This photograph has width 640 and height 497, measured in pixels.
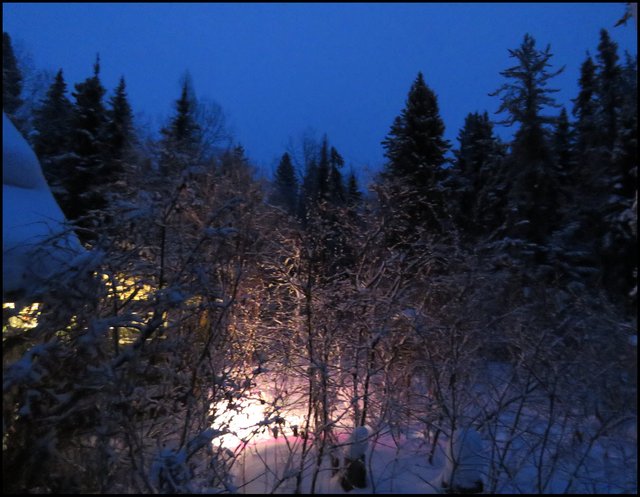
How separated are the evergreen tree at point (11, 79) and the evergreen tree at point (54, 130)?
3.01 ft

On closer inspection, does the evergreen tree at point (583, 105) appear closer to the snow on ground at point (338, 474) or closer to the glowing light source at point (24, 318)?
the snow on ground at point (338, 474)

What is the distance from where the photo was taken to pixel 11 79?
1930 cm

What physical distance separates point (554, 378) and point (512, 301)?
13.8ft

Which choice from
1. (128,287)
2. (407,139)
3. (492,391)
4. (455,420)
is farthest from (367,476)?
(407,139)

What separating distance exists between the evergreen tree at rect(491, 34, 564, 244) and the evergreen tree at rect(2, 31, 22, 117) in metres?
19.7

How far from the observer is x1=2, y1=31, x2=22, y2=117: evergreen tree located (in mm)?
18297

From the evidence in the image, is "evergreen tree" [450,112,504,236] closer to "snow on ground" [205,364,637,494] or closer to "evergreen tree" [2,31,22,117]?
"snow on ground" [205,364,637,494]

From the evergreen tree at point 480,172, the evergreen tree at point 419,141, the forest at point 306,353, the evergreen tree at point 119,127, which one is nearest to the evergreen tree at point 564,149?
the evergreen tree at point 480,172

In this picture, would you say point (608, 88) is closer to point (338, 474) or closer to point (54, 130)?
point (338, 474)

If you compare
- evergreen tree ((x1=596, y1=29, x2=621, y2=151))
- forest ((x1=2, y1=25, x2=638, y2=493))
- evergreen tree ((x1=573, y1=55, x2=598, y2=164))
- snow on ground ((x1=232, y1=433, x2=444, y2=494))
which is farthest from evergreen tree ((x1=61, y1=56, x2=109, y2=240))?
evergreen tree ((x1=573, y1=55, x2=598, y2=164))

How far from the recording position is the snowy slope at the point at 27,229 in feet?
12.0

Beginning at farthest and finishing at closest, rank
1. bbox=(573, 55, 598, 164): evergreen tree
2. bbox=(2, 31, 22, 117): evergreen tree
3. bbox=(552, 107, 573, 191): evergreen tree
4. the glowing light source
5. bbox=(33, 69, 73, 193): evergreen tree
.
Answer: bbox=(552, 107, 573, 191): evergreen tree < bbox=(2, 31, 22, 117): evergreen tree < bbox=(33, 69, 73, 193): evergreen tree < bbox=(573, 55, 598, 164): evergreen tree < the glowing light source

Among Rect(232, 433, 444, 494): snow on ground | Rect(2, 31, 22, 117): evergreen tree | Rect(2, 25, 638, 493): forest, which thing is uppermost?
Rect(2, 31, 22, 117): evergreen tree

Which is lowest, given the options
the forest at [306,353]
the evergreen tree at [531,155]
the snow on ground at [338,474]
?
the snow on ground at [338,474]
